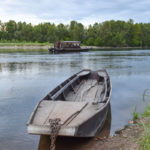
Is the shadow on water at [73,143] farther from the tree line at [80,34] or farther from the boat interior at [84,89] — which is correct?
the tree line at [80,34]

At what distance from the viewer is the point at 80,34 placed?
327 feet

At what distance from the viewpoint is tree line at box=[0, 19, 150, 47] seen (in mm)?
97750

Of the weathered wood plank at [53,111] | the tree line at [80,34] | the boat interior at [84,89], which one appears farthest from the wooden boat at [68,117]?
the tree line at [80,34]

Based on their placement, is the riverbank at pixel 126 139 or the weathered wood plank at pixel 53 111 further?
the weathered wood plank at pixel 53 111

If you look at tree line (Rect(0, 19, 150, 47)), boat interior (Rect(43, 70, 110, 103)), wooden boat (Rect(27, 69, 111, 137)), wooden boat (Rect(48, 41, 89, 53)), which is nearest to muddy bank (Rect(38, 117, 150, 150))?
wooden boat (Rect(27, 69, 111, 137))

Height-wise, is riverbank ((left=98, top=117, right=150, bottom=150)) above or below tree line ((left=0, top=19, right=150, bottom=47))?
below

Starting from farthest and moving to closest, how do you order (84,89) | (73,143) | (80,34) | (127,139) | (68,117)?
1. (80,34)
2. (84,89)
3. (73,143)
4. (127,139)
5. (68,117)

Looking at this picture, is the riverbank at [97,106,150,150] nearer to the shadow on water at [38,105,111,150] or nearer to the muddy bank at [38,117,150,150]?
the muddy bank at [38,117,150,150]

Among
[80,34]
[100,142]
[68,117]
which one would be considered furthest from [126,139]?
[80,34]

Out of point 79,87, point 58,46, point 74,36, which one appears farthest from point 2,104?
point 74,36

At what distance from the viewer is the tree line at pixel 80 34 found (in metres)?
97.8

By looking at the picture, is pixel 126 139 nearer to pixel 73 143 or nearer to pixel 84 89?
pixel 73 143

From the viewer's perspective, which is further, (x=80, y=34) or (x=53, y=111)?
(x=80, y=34)

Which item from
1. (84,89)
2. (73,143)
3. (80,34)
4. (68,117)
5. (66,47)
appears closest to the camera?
(68,117)
